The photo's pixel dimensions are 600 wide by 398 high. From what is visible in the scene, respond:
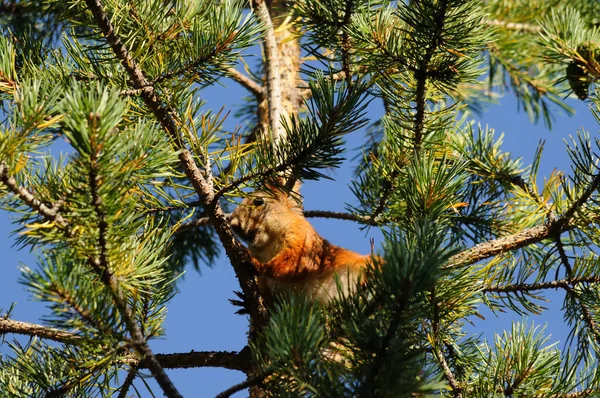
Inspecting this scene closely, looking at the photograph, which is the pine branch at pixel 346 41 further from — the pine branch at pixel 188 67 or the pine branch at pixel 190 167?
the pine branch at pixel 190 167

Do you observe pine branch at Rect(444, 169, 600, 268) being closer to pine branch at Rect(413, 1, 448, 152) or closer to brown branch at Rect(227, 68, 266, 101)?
pine branch at Rect(413, 1, 448, 152)

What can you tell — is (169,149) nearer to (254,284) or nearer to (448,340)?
(254,284)

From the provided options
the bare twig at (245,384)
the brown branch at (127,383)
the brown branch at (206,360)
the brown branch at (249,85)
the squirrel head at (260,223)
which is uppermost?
the brown branch at (249,85)

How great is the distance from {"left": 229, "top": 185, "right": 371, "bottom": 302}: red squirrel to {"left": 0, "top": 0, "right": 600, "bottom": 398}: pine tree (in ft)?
0.76

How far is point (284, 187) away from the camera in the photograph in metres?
1.68

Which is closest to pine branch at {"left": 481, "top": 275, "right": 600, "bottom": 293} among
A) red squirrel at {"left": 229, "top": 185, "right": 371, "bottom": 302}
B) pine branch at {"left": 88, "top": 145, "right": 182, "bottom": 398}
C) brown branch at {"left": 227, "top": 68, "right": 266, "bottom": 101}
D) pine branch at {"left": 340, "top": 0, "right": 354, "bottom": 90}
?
red squirrel at {"left": 229, "top": 185, "right": 371, "bottom": 302}

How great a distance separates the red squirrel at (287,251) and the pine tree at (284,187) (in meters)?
0.23

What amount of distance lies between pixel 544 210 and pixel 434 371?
930mm

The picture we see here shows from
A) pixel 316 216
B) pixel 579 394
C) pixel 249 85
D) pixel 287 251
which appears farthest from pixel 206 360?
pixel 249 85

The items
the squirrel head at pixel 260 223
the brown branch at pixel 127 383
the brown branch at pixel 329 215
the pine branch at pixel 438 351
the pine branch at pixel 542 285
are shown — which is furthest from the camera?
the brown branch at pixel 329 215

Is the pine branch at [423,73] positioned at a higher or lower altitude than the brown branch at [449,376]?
higher

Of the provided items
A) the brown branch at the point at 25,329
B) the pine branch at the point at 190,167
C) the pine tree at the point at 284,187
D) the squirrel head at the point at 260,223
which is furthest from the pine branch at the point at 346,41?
the brown branch at the point at 25,329

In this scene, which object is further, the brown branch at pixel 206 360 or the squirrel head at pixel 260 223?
the squirrel head at pixel 260 223

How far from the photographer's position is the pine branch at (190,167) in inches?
63.8
